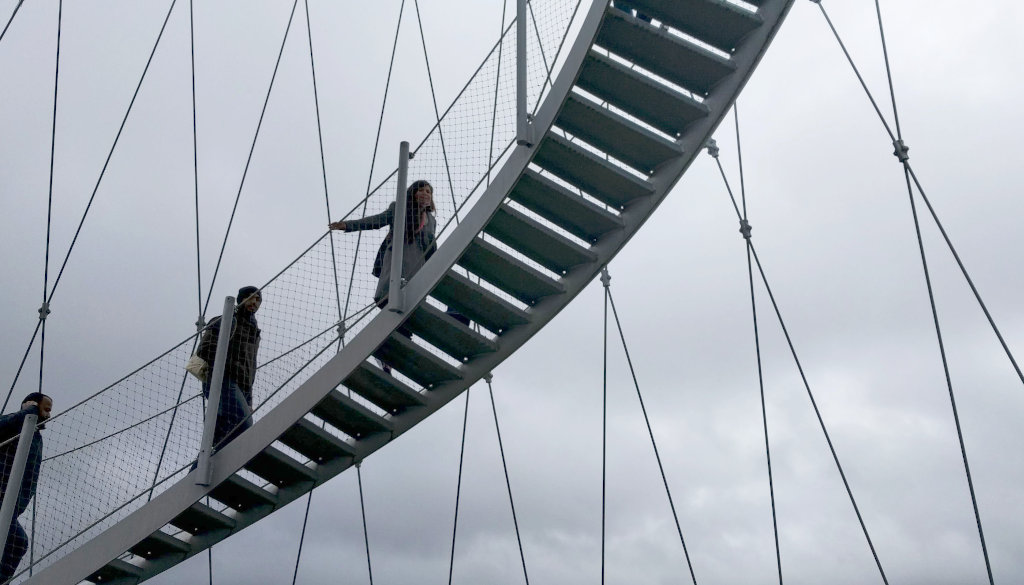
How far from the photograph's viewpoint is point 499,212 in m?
6.35

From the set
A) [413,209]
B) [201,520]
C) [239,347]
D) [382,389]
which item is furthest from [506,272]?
[201,520]

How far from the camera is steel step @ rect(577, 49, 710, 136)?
235 inches

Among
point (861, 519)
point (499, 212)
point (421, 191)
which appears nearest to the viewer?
point (861, 519)

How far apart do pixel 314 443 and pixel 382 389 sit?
0.72m

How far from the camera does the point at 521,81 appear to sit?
20.6 ft

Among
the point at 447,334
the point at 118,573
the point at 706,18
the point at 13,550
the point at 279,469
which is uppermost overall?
the point at 706,18

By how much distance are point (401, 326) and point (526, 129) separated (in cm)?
154

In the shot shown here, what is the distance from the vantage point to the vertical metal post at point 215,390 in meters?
6.85

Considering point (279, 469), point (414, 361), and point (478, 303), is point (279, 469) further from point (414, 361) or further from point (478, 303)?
point (478, 303)

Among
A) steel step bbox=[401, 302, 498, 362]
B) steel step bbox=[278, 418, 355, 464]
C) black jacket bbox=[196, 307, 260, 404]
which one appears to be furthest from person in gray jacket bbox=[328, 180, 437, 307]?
steel step bbox=[278, 418, 355, 464]

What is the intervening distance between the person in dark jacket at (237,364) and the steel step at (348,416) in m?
0.49

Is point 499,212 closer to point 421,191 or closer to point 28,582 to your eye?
point 421,191

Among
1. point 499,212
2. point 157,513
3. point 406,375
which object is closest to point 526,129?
point 499,212

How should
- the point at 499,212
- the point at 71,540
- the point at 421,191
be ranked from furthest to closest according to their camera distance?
the point at 71,540 < the point at 421,191 < the point at 499,212
